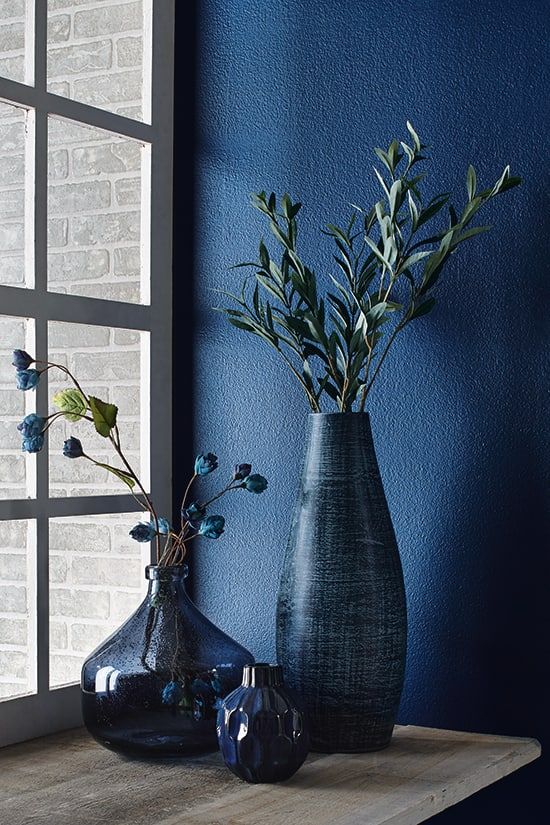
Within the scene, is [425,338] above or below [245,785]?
above

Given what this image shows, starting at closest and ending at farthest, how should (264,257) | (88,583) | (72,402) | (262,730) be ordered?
(262,730), (72,402), (264,257), (88,583)

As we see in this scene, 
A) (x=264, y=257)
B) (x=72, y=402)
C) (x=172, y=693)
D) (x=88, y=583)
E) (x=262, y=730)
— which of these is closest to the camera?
(x=262, y=730)

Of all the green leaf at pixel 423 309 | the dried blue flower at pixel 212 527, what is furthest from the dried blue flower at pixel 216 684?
the green leaf at pixel 423 309

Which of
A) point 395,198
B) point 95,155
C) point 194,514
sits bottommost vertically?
point 194,514

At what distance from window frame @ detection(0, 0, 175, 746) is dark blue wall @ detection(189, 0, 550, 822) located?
7 centimetres

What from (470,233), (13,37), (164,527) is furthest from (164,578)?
(13,37)

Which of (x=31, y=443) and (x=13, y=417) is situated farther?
(x=13, y=417)

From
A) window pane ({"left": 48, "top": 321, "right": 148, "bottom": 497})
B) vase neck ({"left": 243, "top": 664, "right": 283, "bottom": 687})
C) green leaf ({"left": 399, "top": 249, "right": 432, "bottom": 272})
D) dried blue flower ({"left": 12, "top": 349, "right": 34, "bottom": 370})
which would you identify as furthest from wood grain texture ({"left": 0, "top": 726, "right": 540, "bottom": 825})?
green leaf ({"left": 399, "top": 249, "right": 432, "bottom": 272})

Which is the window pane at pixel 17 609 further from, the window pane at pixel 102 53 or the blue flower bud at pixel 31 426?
the window pane at pixel 102 53

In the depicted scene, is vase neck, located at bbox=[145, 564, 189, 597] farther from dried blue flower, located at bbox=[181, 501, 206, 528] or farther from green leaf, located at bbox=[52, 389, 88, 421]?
green leaf, located at bbox=[52, 389, 88, 421]

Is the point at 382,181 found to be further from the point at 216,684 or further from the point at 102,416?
the point at 216,684

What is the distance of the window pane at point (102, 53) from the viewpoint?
190cm

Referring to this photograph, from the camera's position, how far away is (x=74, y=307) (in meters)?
1.82

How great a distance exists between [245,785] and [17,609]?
0.53m
